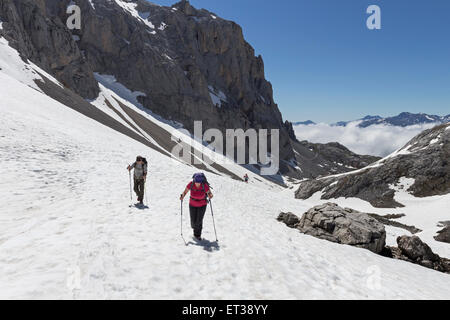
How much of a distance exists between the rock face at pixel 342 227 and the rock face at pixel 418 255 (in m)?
1.48

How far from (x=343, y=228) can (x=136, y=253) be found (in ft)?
36.9

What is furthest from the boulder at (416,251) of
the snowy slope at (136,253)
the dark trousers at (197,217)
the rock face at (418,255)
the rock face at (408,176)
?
the rock face at (408,176)

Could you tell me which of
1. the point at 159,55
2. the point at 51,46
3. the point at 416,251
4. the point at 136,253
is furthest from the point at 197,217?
the point at 159,55

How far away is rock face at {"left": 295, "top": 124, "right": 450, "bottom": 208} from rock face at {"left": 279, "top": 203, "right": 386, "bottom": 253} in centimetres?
2510

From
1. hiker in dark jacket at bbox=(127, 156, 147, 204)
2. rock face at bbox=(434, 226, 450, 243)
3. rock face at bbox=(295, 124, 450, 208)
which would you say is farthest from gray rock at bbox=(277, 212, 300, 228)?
rock face at bbox=(295, 124, 450, 208)

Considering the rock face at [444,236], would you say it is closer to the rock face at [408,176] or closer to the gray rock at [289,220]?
the rock face at [408,176]

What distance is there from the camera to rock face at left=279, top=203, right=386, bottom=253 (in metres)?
12.9

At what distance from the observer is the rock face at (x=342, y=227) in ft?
42.4

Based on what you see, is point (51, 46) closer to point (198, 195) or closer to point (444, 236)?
point (198, 195)

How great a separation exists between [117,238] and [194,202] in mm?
2628

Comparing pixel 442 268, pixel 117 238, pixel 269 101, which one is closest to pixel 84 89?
pixel 117 238

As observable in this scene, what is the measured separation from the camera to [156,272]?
20.1 feet

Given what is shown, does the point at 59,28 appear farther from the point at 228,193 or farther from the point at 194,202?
the point at 194,202

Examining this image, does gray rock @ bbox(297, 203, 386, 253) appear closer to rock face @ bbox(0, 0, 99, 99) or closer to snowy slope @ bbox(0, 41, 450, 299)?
snowy slope @ bbox(0, 41, 450, 299)
